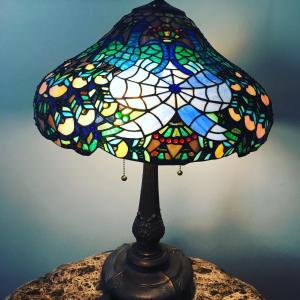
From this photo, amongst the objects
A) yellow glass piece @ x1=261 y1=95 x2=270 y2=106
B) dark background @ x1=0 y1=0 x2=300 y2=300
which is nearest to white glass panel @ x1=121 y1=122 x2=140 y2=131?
yellow glass piece @ x1=261 y1=95 x2=270 y2=106

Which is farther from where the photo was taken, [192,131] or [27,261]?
[27,261]

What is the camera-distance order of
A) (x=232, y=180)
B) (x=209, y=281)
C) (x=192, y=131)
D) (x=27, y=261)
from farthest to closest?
(x=27, y=261)
(x=232, y=180)
(x=209, y=281)
(x=192, y=131)

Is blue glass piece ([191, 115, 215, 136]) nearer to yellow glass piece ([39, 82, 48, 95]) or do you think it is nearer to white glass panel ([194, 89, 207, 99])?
white glass panel ([194, 89, 207, 99])

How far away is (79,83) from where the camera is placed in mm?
479

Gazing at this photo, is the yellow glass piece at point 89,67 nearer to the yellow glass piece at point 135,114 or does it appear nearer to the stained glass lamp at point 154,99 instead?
the stained glass lamp at point 154,99

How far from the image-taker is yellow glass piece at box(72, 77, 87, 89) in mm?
474

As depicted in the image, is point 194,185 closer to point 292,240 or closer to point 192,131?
point 292,240

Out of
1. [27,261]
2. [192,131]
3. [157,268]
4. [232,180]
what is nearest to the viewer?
[192,131]

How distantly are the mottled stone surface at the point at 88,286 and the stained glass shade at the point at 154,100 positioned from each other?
0.44m

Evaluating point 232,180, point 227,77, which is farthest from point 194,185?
point 227,77

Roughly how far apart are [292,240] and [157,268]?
51 cm

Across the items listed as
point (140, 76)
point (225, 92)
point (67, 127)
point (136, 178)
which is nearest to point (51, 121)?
point (67, 127)

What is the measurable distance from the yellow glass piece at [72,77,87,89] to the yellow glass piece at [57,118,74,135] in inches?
2.0

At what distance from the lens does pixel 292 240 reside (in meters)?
1.01
